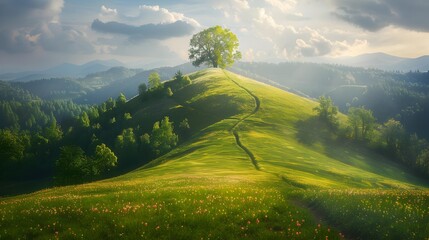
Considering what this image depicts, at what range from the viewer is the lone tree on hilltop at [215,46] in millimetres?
177250

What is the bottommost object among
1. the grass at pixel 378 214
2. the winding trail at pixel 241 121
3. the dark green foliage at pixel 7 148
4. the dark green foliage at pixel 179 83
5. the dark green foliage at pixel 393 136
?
the dark green foliage at pixel 393 136

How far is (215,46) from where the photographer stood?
178625mm

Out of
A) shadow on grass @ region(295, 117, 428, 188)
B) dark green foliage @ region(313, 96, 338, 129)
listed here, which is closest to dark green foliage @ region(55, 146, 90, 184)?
shadow on grass @ region(295, 117, 428, 188)

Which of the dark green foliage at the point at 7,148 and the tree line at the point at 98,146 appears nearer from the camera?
the tree line at the point at 98,146

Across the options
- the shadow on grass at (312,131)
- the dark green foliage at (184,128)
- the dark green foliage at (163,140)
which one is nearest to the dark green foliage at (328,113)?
the shadow on grass at (312,131)

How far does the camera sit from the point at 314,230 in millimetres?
16547

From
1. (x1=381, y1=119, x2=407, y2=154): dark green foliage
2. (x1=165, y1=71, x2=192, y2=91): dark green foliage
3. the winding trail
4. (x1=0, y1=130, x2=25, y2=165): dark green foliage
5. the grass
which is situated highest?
(x1=165, y1=71, x2=192, y2=91): dark green foliage

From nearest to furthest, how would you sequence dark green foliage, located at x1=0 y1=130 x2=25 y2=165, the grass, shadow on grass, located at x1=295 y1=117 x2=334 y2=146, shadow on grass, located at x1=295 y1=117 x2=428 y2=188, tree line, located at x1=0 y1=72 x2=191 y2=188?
the grass → tree line, located at x1=0 y1=72 x2=191 y2=188 → shadow on grass, located at x1=295 y1=117 x2=428 y2=188 → shadow on grass, located at x1=295 y1=117 x2=334 y2=146 → dark green foliage, located at x1=0 y1=130 x2=25 y2=165

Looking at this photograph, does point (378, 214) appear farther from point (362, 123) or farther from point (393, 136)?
point (393, 136)

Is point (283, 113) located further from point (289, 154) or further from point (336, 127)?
point (289, 154)

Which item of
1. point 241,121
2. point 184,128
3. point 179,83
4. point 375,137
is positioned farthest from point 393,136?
point 179,83

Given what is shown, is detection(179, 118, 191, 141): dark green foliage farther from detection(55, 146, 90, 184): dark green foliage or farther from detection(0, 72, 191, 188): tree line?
detection(55, 146, 90, 184): dark green foliage

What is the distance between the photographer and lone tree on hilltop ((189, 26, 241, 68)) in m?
177

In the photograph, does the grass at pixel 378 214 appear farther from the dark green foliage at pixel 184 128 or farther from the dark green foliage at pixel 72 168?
the dark green foliage at pixel 184 128
